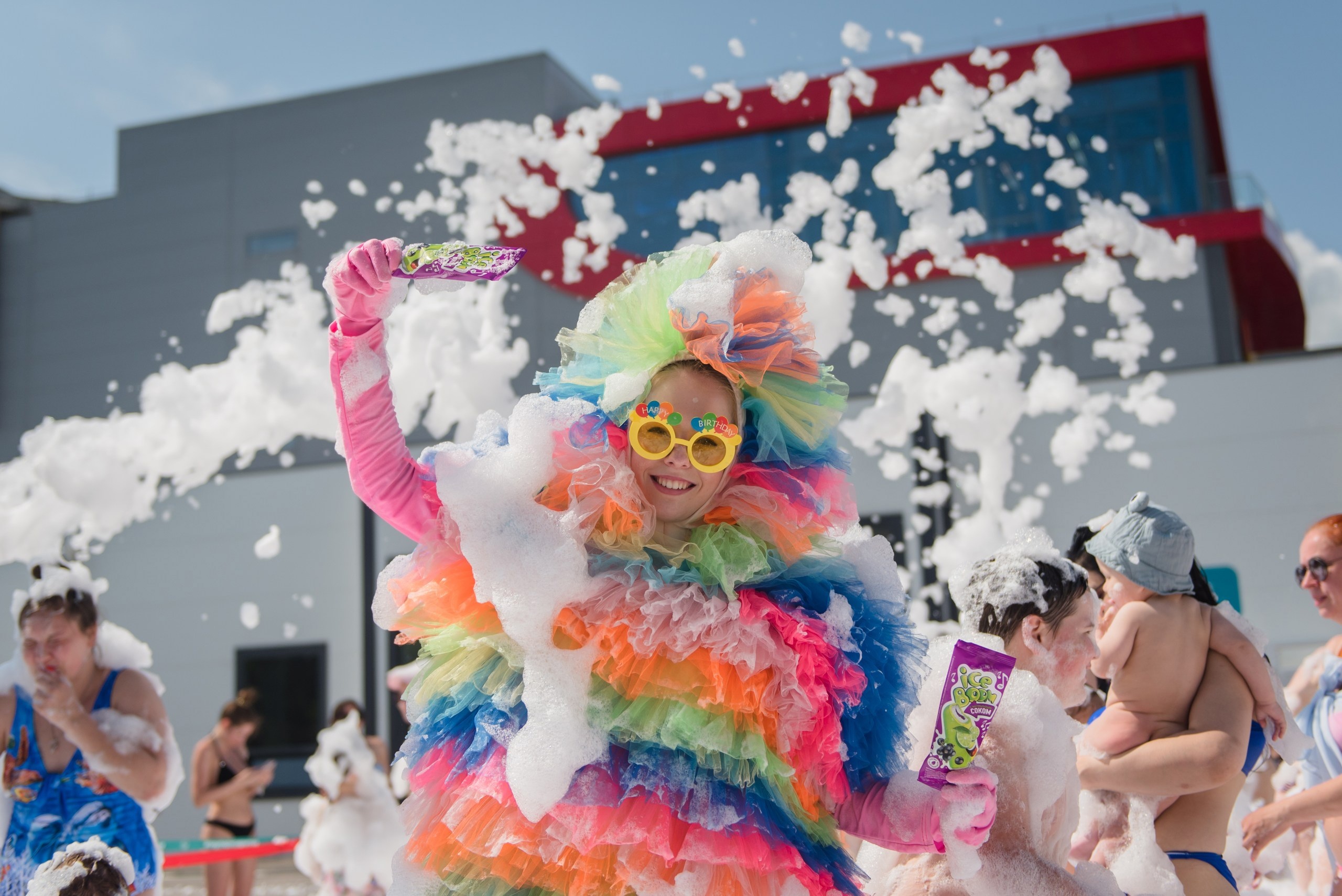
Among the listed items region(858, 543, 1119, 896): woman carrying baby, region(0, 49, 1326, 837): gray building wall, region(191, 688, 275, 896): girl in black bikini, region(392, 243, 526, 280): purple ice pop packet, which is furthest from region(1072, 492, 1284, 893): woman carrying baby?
region(0, 49, 1326, 837): gray building wall

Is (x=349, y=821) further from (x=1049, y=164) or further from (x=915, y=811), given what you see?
(x=1049, y=164)

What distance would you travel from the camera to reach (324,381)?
31.2ft

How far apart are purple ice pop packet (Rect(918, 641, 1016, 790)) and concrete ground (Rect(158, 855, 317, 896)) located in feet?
25.9

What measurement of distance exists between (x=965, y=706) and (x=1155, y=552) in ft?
3.74

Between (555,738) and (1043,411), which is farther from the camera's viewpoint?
(1043,411)

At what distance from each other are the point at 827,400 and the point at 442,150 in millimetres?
14036

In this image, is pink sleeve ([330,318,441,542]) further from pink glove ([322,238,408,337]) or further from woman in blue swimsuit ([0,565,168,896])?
woman in blue swimsuit ([0,565,168,896])

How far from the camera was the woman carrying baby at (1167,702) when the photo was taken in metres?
2.73

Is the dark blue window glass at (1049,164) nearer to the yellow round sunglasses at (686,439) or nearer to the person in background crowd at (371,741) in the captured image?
the person in background crowd at (371,741)

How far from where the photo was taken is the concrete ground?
9508 mm

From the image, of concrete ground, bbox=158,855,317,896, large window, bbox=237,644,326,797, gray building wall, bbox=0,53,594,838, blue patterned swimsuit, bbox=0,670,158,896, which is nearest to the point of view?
blue patterned swimsuit, bbox=0,670,158,896

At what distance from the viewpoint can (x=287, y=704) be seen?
13.1 meters

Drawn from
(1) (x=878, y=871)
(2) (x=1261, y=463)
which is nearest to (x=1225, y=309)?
(2) (x=1261, y=463)

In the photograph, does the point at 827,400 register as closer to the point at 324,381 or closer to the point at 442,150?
the point at 324,381
